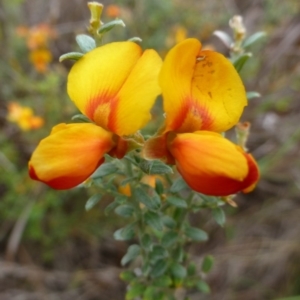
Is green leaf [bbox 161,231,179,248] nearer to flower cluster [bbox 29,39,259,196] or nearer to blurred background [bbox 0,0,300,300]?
flower cluster [bbox 29,39,259,196]

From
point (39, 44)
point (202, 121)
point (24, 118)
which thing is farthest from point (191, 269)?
point (39, 44)

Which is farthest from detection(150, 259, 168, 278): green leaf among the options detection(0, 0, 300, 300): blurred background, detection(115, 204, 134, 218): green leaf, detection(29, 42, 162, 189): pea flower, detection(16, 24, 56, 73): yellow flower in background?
detection(16, 24, 56, 73): yellow flower in background

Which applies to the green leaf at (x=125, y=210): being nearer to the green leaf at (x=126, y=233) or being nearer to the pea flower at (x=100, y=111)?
the green leaf at (x=126, y=233)

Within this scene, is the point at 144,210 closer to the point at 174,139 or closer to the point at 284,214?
the point at 174,139

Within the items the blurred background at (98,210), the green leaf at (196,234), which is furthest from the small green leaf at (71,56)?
the blurred background at (98,210)

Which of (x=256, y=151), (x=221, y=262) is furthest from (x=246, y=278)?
(x=256, y=151)

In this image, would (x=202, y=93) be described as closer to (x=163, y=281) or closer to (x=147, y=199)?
(x=147, y=199)
